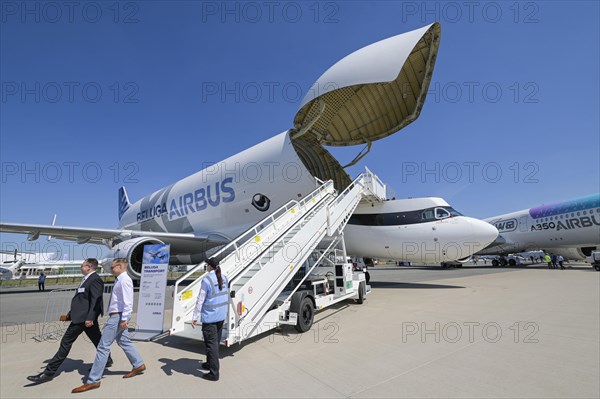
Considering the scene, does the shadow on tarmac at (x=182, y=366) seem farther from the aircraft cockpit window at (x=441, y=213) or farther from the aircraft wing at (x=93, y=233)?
the aircraft cockpit window at (x=441, y=213)

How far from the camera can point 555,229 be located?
28656 millimetres

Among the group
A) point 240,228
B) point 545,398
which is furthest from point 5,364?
point 240,228

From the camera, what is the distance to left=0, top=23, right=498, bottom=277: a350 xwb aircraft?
1142cm

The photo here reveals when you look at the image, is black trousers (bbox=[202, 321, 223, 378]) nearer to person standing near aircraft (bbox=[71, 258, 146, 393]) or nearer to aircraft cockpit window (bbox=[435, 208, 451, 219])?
person standing near aircraft (bbox=[71, 258, 146, 393])

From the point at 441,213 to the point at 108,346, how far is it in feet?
39.6

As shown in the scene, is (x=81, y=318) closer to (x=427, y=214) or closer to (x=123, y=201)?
(x=427, y=214)

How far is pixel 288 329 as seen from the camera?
6.76 m

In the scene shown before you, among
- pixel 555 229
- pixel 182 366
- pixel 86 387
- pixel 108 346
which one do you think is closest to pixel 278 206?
pixel 182 366

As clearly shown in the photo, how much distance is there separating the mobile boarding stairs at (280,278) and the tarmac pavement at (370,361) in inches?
16.7

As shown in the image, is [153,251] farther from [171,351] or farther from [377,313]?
[377,313]

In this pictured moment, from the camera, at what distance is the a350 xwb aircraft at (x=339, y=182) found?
1142 cm

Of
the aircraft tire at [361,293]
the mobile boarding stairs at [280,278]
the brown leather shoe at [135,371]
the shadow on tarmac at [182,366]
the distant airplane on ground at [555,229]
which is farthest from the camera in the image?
the distant airplane on ground at [555,229]

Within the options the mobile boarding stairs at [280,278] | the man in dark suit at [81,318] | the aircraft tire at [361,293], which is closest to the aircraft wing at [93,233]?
the mobile boarding stairs at [280,278]

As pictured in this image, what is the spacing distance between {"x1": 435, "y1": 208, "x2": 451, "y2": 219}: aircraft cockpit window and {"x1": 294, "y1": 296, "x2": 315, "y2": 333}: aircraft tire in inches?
317
